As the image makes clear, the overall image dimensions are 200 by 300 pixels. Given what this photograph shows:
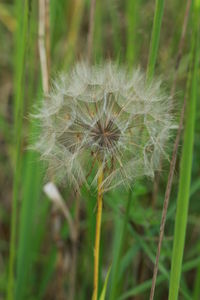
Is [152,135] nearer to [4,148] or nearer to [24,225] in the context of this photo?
[24,225]

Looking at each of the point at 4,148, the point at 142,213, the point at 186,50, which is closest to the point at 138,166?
the point at 142,213

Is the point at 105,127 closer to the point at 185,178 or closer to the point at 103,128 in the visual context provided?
the point at 103,128

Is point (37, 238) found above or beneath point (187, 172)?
beneath

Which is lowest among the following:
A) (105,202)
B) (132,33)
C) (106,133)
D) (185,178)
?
(105,202)

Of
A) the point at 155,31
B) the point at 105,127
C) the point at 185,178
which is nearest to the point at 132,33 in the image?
the point at 155,31

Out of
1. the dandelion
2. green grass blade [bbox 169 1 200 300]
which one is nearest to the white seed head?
the dandelion

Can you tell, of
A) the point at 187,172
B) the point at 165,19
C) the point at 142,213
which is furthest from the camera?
the point at 165,19

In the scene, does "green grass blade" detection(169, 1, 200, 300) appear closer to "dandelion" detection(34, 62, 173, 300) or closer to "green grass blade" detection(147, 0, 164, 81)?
"dandelion" detection(34, 62, 173, 300)

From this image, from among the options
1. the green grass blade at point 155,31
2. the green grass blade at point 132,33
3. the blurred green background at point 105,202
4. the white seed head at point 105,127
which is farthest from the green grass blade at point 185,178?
the green grass blade at point 132,33
